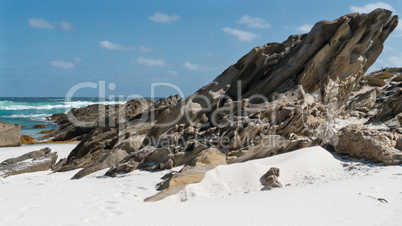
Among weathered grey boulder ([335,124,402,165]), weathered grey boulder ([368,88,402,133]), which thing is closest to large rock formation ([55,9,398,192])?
weathered grey boulder ([335,124,402,165])

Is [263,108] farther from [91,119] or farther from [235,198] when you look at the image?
[91,119]

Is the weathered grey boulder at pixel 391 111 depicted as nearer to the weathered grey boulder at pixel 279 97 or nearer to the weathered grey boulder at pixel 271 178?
the weathered grey boulder at pixel 279 97

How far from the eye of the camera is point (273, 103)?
13266 mm

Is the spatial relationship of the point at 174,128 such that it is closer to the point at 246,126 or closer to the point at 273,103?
the point at 246,126

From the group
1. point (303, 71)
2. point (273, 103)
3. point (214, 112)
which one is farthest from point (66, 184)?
point (303, 71)

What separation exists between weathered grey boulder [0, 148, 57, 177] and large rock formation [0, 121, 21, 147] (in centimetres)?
750

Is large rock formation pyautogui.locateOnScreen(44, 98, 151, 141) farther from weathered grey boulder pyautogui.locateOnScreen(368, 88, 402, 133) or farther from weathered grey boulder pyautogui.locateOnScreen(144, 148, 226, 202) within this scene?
weathered grey boulder pyautogui.locateOnScreen(368, 88, 402, 133)

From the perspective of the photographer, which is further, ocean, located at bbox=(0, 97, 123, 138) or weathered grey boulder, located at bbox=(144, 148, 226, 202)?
ocean, located at bbox=(0, 97, 123, 138)

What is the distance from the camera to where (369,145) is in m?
11.8

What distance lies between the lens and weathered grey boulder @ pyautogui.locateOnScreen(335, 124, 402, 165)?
11239 mm

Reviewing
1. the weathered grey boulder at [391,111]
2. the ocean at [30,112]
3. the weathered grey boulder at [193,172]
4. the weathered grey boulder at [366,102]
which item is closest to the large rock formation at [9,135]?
the ocean at [30,112]

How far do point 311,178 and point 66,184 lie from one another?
27.3ft

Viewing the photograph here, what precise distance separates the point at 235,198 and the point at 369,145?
6.39 meters

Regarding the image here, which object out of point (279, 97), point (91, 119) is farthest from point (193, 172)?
point (91, 119)
